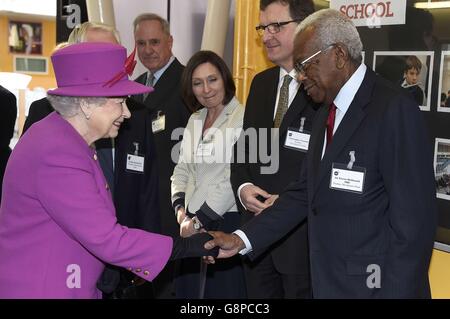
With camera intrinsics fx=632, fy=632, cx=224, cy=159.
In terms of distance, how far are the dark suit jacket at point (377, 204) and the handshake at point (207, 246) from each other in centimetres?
43

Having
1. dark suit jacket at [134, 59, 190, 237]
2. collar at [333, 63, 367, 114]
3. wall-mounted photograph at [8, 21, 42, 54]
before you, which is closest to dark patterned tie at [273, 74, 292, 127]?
collar at [333, 63, 367, 114]

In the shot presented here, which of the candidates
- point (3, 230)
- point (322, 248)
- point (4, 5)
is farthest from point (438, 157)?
point (4, 5)

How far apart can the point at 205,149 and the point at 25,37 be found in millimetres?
12044

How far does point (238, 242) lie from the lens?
2.93m

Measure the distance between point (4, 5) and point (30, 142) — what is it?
12.1 m

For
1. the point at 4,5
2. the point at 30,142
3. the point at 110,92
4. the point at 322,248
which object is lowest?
the point at 322,248

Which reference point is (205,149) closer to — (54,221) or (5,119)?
(5,119)

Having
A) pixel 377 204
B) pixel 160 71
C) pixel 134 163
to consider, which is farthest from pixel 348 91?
pixel 160 71

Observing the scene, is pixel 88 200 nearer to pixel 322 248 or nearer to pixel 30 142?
pixel 30 142

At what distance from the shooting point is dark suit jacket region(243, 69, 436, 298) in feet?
7.28

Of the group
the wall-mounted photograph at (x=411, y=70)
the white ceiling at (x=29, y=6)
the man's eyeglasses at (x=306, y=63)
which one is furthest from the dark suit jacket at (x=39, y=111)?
the white ceiling at (x=29, y=6)

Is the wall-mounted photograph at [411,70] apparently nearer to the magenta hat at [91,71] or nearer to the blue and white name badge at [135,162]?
the blue and white name badge at [135,162]

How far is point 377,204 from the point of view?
2.34 meters

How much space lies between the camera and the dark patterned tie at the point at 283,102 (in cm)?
334
